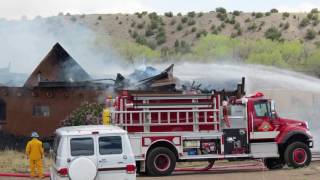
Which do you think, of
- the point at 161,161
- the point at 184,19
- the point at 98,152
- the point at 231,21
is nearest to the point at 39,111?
the point at 161,161

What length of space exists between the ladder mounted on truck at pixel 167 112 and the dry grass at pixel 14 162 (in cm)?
342

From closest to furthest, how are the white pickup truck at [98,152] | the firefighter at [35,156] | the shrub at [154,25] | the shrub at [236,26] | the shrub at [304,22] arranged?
the white pickup truck at [98,152] < the firefighter at [35,156] < the shrub at [304,22] < the shrub at [236,26] < the shrub at [154,25]

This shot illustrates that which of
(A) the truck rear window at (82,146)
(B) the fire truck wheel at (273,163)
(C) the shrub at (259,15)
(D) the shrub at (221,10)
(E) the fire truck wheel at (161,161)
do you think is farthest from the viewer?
(D) the shrub at (221,10)

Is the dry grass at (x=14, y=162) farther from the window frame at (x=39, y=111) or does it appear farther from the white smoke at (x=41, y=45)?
the white smoke at (x=41, y=45)

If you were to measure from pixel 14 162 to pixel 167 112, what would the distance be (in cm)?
662

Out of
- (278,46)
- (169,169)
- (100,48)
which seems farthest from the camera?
(278,46)

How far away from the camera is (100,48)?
1636 inches

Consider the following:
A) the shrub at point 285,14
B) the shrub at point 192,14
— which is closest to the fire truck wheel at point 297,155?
the shrub at point 285,14

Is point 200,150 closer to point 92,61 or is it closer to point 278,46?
point 92,61

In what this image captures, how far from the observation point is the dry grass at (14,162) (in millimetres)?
22844

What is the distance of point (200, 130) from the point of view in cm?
2156

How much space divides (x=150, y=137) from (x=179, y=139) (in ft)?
2.99

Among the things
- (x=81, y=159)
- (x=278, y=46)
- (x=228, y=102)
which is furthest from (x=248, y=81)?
(x=278, y=46)

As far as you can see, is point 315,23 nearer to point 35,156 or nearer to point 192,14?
point 192,14
